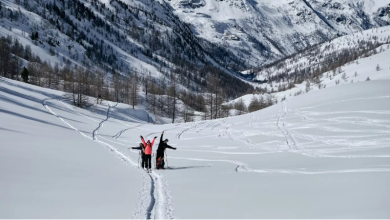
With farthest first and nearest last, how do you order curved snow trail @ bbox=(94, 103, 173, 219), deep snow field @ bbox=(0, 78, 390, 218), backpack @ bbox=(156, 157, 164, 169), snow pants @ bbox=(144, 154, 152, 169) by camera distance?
backpack @ bbox=(156, 157, 164, 169), snow pants @ bbox=(144, 154, 152, 169), curved snow trail @ bbox=(94, 103, 173, 219), deep snow field @ bbox=(0, 78, 390, 218)

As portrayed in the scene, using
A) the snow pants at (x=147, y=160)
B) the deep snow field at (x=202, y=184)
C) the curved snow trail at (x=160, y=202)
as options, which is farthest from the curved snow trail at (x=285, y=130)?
the curved snow trail at (x=160, y=202)

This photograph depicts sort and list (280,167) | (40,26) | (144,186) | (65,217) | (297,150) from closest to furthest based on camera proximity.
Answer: (65,217) → (144,186) → (280,167) → (297,150) → (40,26)

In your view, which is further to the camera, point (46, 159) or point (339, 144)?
point (339, 144)

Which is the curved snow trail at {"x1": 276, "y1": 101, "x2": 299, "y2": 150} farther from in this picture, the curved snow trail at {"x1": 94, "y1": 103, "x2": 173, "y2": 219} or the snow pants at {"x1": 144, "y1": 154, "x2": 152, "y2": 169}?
the curved snow trail at {"x1": 94, "y1": 103, "x2": 173, "y2": 219}

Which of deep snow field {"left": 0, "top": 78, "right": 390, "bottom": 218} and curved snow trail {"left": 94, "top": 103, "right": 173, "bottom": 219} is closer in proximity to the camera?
deep snow field {"left": 0, "top": 78, "right": 390, "bottom": 218}

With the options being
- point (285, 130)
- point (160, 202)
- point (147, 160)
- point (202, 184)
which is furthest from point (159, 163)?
point (285, 130)

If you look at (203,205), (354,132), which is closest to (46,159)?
(203,205)

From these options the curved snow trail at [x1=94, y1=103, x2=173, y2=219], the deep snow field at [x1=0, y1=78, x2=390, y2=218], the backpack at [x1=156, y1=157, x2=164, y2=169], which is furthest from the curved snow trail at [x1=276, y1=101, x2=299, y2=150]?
the curved snow trail at [x1=94, y1=103, x2=173, y2=219]

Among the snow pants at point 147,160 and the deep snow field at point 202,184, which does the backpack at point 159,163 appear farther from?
the deep snow field at point 202,184

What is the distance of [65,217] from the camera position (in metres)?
6.73

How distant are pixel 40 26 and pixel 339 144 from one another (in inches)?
7310

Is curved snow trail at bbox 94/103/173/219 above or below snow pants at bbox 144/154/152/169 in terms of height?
below

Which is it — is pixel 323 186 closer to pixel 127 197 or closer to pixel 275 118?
pixel 127 197

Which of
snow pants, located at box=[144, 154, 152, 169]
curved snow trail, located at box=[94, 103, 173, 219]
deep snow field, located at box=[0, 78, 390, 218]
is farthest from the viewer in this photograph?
snow pants, located at box=[144, 154, 152, 169]
